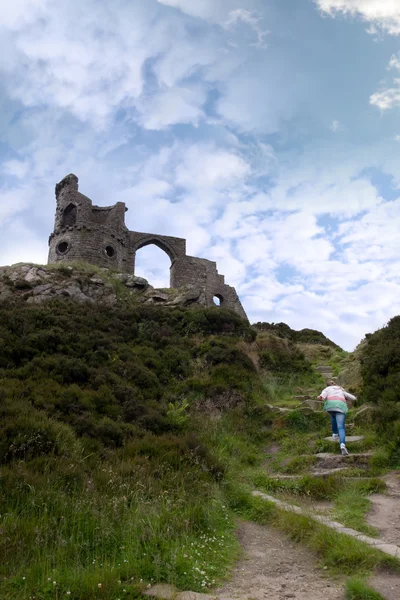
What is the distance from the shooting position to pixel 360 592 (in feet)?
12.0

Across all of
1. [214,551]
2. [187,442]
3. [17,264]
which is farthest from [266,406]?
[17,264]

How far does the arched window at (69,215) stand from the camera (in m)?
25.7

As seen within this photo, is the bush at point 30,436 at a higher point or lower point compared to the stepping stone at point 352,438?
higher

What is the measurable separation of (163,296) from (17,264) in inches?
288

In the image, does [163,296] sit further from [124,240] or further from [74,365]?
[74,365]

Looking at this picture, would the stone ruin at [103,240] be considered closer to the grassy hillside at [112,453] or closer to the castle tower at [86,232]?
the castle tower at [86,232]

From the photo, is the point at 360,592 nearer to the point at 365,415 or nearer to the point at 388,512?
the point at 388,512

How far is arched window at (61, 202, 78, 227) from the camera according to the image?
25734 millimetres

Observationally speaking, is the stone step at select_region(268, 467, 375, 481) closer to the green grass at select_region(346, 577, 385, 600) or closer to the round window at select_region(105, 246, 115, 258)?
the green grass at select_region(346, 577, 385, 600)

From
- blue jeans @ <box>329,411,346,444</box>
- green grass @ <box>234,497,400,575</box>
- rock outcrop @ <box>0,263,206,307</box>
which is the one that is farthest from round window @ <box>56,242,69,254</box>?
green grass @ <box>234,497,400,575</box>

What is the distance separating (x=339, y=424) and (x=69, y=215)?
21667mm

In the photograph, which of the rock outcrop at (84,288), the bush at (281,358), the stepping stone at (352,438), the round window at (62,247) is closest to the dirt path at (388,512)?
the stepping stone at (352,438)

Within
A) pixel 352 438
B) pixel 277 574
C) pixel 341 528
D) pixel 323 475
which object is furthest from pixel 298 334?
pixel 277 574

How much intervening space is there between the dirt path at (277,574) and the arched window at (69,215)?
76.1 ft
